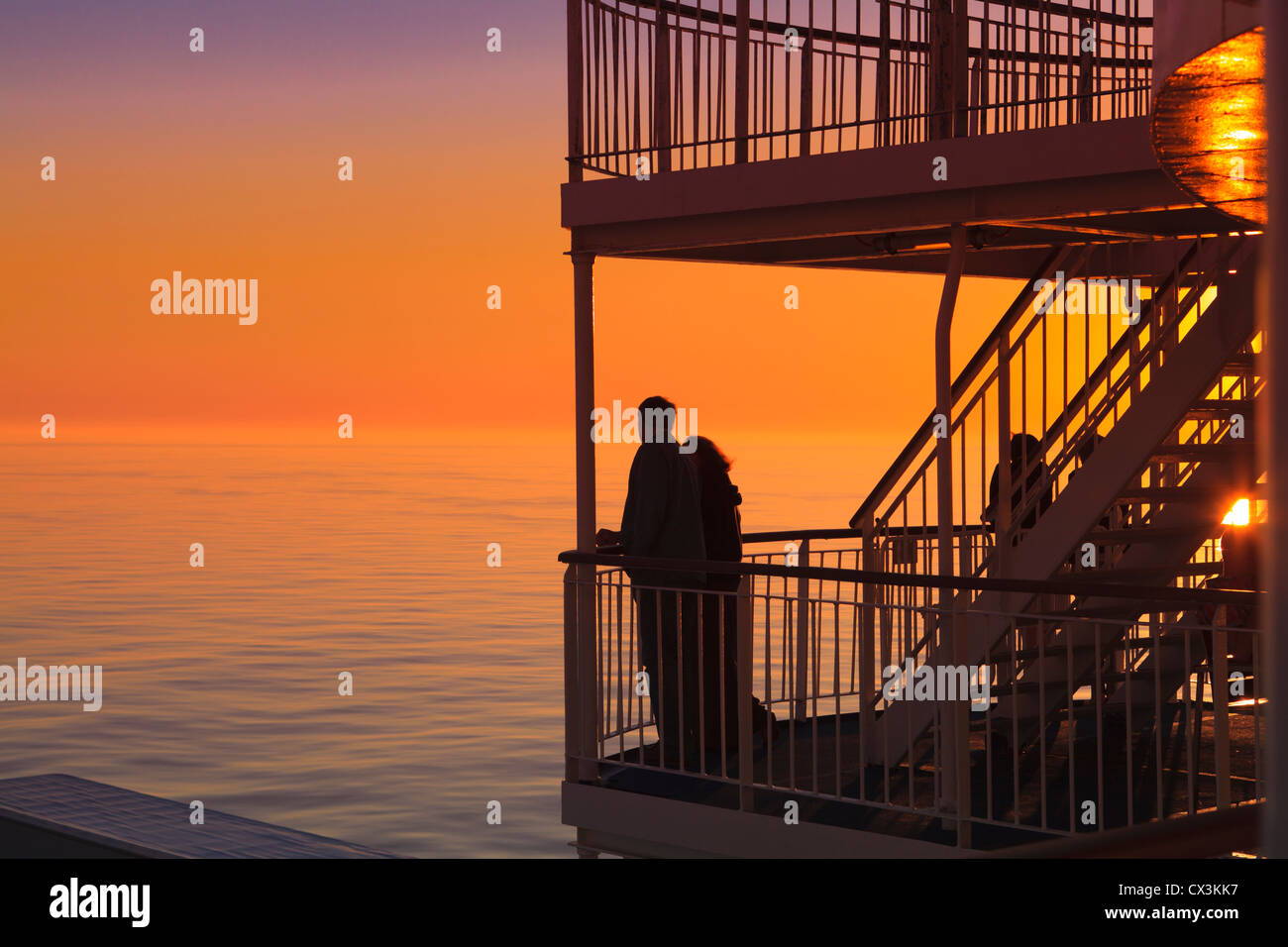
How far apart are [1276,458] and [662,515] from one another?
21.8ft

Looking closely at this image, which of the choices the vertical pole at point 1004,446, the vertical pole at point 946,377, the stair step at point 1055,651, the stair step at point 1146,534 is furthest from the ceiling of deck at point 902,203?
the stair step at point 1055,651

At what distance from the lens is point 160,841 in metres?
4.38

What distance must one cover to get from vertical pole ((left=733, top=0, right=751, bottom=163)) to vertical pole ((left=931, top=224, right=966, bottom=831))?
1.40m

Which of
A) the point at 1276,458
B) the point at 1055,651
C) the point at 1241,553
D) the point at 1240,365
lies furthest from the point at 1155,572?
the point at 1276,458

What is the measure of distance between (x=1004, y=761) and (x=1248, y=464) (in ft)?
6.63

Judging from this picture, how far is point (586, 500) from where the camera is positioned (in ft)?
29.8

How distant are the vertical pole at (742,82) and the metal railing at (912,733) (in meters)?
2.15

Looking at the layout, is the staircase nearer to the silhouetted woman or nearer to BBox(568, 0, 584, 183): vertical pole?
the silhouetted woman

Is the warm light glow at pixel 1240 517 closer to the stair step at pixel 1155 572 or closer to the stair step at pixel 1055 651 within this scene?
the stair step at pixel 1155 572

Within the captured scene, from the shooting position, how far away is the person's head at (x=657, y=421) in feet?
28.7
